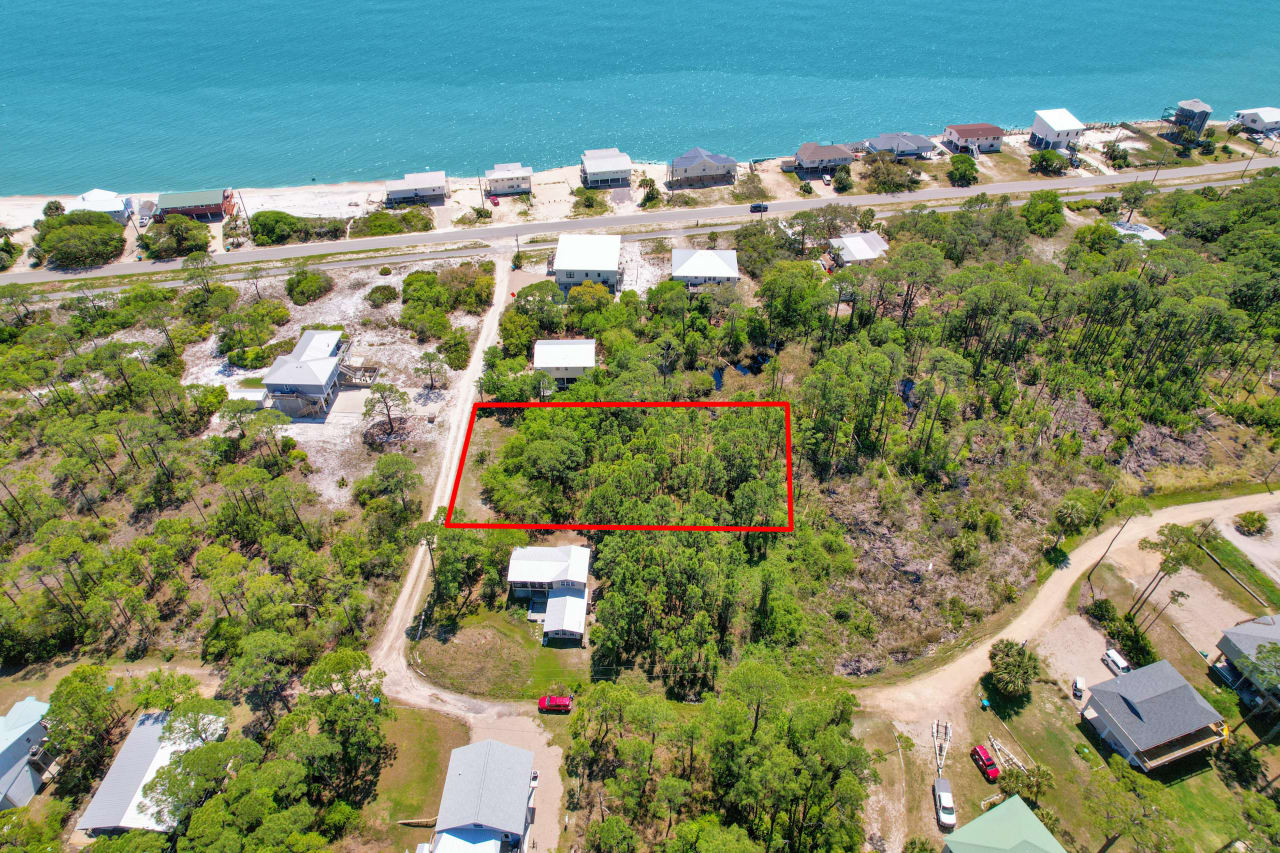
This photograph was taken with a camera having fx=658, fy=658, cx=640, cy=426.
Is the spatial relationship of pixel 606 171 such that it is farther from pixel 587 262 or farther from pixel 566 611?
pixel 566 611

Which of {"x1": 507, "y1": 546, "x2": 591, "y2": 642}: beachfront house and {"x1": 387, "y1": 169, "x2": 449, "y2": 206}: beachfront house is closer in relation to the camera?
{"x1": 507, "y1": 546, "x2": 591, "y2": 642}: beachfront house

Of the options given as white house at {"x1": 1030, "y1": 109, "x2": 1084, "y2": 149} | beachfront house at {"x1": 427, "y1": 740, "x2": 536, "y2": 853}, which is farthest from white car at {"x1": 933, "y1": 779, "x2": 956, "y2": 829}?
white house at {"x1": 1030, "y1": 109, "x2": 1084, "y2": 149}

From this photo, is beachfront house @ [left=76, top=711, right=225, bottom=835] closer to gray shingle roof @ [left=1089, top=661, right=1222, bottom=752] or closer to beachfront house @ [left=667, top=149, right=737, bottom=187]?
gray shingle roof @ [left=1089, top=661, right=1222, bottom=752]

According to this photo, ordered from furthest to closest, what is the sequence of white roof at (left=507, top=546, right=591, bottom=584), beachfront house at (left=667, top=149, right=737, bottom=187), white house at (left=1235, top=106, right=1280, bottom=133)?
white house at (left=1235, top=106, right=1280, bottom=133) < beachfront house at (left=667, top=149, right=737, bottom=187) < white roof at (left=507, top=546, right=591, bottom=584)

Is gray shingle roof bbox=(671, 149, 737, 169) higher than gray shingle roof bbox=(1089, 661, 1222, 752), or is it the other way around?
gray shingle roof bbox=(671, 149, 737, 169)

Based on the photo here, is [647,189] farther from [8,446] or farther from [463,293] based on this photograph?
[8,446]
